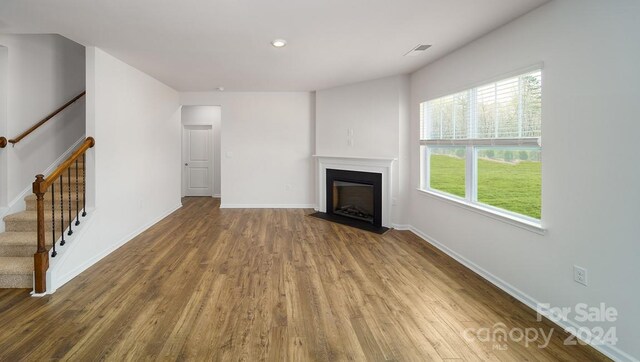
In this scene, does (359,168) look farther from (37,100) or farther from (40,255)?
(37,100)

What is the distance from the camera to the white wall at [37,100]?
3490mm

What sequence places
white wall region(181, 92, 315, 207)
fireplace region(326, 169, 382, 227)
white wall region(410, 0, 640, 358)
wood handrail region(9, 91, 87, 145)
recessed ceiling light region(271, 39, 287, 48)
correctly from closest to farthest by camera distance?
white wall region(410, 0, 640, 358), recessed ceiling light region(271, 39, 287, 48), wood handrail region(9, 91, 87, 145), fireplace region(326, 169, 382, 227), white wall region(181, 92, 315, 207)

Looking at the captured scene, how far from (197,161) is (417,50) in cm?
664

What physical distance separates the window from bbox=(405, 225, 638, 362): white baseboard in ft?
2.09

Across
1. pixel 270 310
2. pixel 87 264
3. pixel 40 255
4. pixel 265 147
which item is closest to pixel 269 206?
pixel 265 147

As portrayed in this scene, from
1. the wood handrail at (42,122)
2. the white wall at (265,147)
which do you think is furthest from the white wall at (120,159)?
the white wall at (265,147)

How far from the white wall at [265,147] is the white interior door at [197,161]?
1.88m

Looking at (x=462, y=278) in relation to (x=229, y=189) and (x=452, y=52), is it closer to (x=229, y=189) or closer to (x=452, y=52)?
(x=452, y=52)

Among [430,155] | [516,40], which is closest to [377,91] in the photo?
[430,155]

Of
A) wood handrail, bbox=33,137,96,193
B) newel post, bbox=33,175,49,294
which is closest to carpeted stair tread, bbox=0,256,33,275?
newel post, bbox=33,175,49,294

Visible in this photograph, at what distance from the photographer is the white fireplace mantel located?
4.93m

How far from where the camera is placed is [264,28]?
2883mm

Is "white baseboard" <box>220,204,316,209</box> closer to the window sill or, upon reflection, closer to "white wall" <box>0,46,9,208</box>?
the window sill

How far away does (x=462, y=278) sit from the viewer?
2.99 metres
